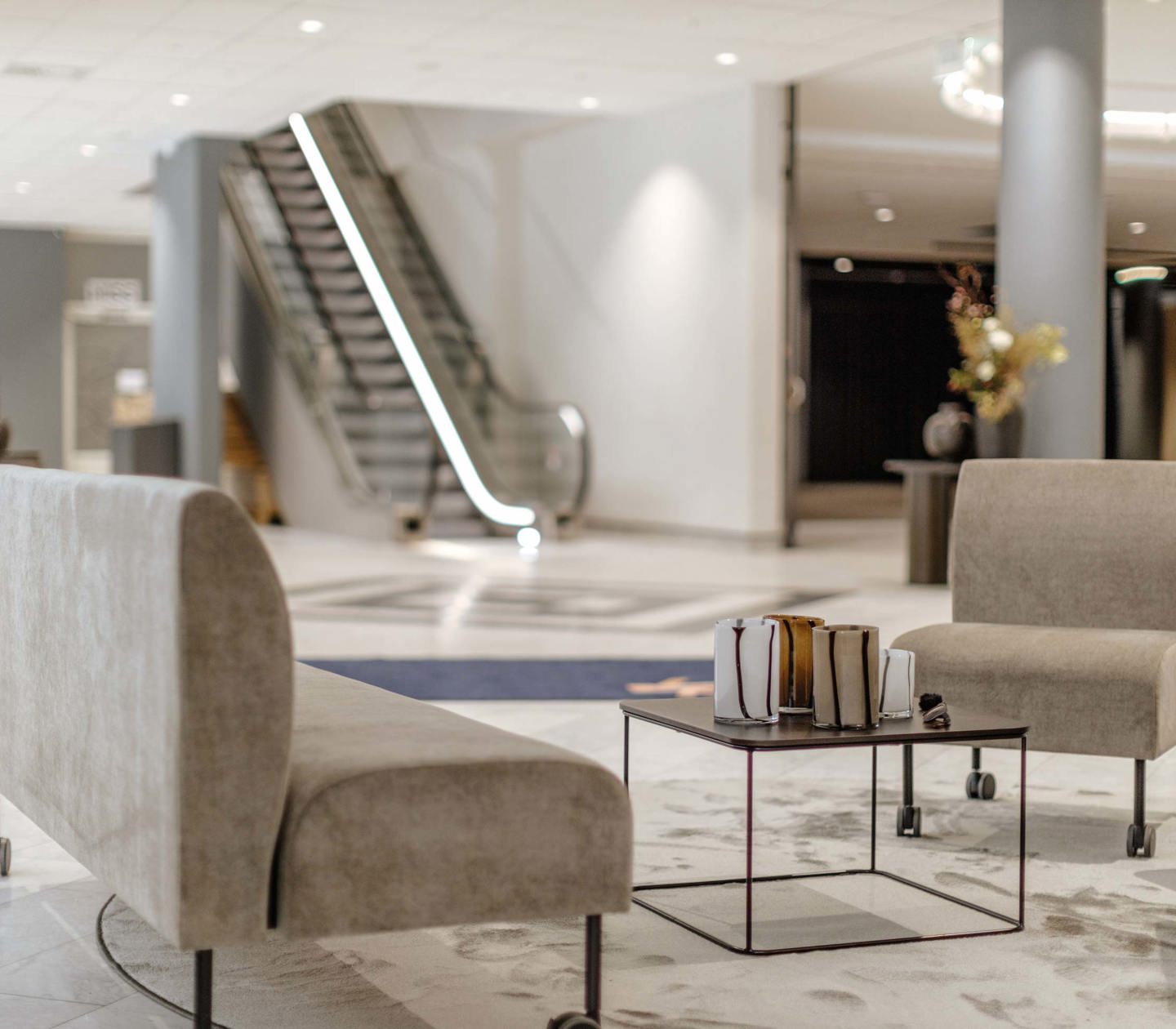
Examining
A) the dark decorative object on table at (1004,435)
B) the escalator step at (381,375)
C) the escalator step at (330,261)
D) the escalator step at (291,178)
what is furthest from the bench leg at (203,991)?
the escalator step at (291,178)

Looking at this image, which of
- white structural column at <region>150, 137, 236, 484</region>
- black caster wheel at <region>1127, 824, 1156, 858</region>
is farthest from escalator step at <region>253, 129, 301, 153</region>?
black caster wheel at <region>1127, 824, 1156, 858</region>

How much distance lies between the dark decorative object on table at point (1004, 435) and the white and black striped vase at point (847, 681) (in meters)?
6.16

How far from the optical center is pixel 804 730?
3057 millimetres

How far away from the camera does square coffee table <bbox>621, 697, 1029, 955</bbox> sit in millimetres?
2980

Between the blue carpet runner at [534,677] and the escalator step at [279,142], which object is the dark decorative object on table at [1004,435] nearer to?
the blue carpet runner at [534,677]

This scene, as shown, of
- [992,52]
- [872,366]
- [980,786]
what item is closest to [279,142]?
[992,52]

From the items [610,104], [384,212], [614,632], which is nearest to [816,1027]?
[614,632]

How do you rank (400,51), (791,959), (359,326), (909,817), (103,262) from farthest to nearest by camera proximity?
(103,262) → (359,326) → (400,51) → (909,817) → (791,959)

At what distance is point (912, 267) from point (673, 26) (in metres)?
12.1

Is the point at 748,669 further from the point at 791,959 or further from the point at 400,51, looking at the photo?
the point at 400,51

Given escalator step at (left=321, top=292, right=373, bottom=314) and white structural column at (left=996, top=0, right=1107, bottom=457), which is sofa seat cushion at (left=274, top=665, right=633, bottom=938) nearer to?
white structural column at (left=996, top=0, right=1107, bottom=457)

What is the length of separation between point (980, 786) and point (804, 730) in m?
1.41

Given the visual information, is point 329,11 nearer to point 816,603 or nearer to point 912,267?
point 816,603

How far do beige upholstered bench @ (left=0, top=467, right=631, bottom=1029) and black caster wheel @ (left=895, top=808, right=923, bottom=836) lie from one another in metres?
1.61
